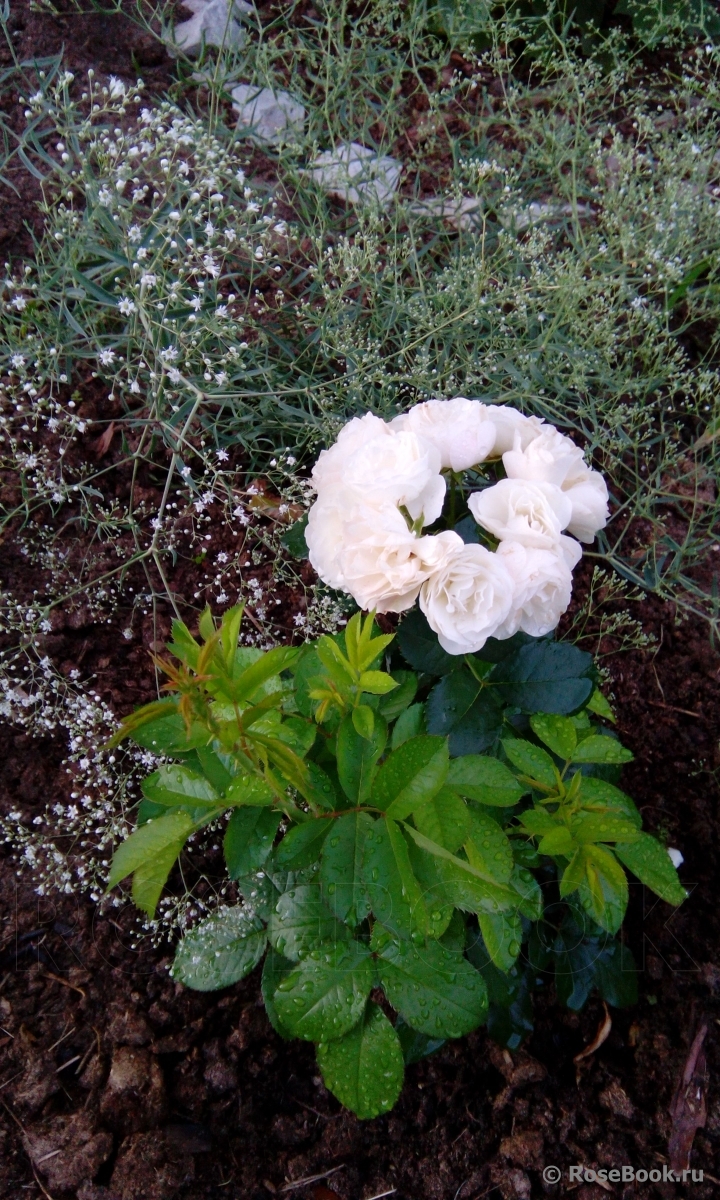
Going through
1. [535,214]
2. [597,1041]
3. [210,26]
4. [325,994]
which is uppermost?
[210,26]

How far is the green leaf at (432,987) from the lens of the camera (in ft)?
4.28

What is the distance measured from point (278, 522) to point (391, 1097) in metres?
1.36

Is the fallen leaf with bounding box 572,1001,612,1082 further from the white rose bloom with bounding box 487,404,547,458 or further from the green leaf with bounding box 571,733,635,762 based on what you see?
the white rose bloom with bounding box 487,404,547,458

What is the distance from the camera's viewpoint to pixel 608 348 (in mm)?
2193

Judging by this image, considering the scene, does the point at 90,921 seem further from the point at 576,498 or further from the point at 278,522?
the point at 576,498

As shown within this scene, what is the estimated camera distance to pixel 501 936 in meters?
1.33

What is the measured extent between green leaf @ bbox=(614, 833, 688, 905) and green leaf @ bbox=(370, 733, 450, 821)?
464mm

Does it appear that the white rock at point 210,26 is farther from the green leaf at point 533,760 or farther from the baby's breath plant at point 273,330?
the green leaf at point 533,760

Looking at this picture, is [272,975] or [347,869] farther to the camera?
[272,975]

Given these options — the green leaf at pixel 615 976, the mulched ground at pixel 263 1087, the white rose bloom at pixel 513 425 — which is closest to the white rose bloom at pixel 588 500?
the white rose bloom at pixel 513 425

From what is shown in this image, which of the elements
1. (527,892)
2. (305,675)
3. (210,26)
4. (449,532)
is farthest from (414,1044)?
(210,26)

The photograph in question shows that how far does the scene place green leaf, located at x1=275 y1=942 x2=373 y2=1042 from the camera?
1316 mm

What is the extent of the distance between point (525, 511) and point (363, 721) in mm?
413

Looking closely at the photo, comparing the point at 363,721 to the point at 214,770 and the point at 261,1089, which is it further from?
the point at 261,1089
